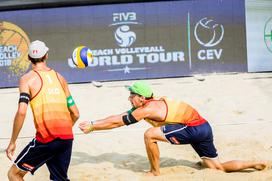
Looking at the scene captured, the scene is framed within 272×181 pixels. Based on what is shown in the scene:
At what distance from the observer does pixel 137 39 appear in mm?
14695

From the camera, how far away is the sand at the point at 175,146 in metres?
6.99

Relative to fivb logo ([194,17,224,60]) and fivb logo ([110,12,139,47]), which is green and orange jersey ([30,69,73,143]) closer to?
fivb logo ([110,12,139,47])

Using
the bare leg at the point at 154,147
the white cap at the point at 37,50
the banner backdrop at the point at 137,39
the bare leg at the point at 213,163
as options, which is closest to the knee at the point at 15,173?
the white cap at the point at 37,50

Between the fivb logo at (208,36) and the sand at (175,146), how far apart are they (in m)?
0.57

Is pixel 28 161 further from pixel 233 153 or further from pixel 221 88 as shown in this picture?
pixel 221 88

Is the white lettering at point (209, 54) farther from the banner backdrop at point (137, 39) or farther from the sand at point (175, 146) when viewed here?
the sand at point (175, 146)

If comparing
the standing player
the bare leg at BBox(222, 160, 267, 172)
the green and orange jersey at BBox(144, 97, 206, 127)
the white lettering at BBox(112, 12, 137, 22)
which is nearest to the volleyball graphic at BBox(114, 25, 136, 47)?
the white lettering at BBox(112, 12, 137, 22)

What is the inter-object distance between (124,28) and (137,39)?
1.36 feet

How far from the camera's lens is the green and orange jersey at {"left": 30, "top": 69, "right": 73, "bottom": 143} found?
5246 millimetres

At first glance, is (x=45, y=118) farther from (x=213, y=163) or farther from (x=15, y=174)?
(x=213, y=163)

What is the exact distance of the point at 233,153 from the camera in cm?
780

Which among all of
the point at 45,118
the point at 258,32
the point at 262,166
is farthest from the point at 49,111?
the point at 258,32

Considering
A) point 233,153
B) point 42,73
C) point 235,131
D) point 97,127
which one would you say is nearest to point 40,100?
point 42,73

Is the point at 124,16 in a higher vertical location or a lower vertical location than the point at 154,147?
higher
